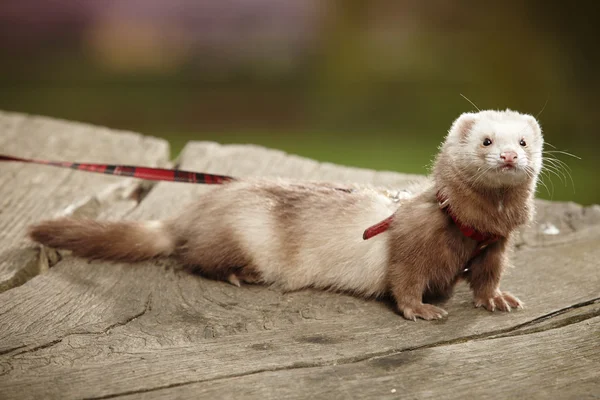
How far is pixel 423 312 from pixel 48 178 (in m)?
1.74

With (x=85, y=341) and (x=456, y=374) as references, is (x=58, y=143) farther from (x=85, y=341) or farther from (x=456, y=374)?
(x=456, y=374)

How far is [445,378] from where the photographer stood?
61.6 inches

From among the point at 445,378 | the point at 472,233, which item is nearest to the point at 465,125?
the point at 472,233

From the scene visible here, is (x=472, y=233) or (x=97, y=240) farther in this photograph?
(x=97, y=240)

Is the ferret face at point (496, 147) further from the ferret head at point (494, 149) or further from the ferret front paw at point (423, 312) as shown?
the ferret front paw at point (423, 312)

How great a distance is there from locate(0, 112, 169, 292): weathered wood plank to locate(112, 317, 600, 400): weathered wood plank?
998 mm

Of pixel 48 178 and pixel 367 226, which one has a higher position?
pixel 48 178

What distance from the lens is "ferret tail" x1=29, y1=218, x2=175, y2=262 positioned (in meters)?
2.31

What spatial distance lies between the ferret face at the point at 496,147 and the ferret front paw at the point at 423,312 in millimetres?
372

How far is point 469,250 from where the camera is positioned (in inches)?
81.7

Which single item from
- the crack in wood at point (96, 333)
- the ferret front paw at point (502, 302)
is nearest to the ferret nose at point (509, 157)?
the ferret front paw at point (502, 302)

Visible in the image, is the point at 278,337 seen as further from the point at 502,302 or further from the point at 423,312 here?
the point at 502,302

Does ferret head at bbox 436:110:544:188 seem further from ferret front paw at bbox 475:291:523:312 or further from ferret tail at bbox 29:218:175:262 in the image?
ferret tail at bbox 29:218:175:262

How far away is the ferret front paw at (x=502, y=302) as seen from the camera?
200cm
